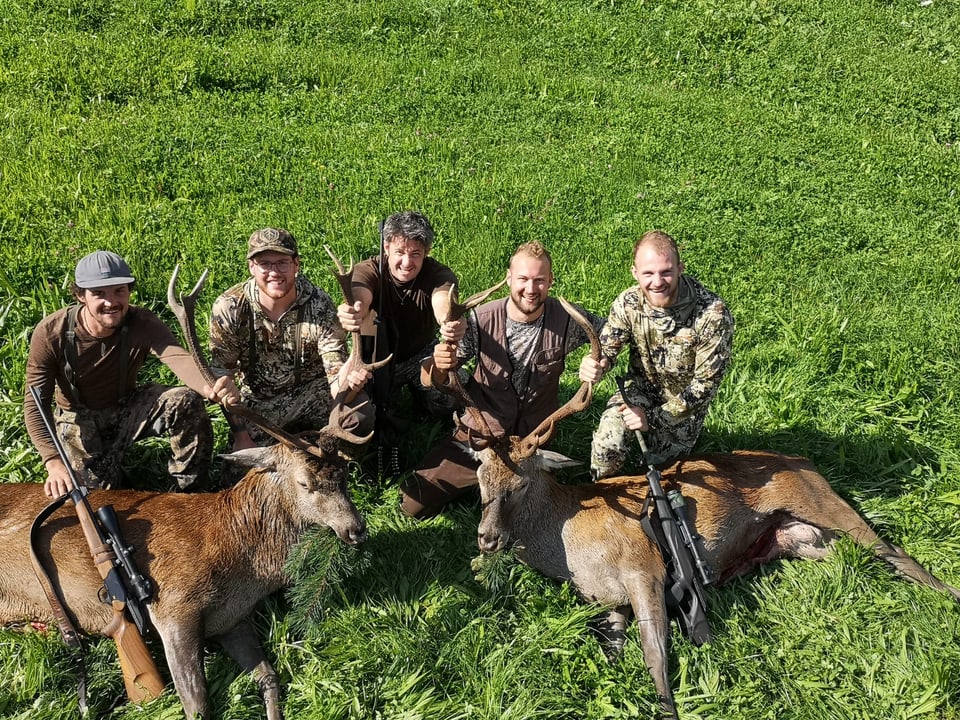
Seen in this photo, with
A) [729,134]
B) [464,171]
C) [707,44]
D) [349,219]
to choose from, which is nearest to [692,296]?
[349,219]

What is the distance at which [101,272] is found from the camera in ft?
17.3

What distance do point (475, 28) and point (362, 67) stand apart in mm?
2806

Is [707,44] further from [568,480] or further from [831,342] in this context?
[568,480]

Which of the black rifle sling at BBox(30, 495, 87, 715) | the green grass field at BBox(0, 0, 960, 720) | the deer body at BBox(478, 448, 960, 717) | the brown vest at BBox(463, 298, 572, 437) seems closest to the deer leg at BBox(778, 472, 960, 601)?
the deer body at BBox(478, 448, 960, 717)

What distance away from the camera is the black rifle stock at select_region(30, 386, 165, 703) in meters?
4.69

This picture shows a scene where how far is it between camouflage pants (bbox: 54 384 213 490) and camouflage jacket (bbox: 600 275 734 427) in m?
3.03

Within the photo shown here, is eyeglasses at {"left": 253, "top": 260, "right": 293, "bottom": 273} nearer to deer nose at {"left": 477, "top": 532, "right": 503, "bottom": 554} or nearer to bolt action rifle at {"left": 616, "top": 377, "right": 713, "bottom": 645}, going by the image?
deer nose at {"left": 477, "top": 532, "right": 503, "bottom": 554}

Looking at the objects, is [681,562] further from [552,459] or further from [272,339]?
[272,339]

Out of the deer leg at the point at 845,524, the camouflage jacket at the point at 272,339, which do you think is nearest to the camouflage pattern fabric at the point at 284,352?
the camouflage jacket at the point at 272,339

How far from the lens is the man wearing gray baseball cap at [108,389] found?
5.30m

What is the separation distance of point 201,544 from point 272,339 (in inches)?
63.9

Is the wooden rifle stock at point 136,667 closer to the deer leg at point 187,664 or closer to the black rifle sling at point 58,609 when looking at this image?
the deer leg at point 187,664

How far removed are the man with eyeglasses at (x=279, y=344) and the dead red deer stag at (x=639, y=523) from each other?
1230 mm

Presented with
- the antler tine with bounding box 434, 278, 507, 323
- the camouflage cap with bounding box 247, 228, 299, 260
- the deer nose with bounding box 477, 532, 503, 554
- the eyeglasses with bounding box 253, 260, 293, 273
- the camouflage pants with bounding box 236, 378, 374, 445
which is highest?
the camouflage cap with bounding box 247, 228, 299, 260
